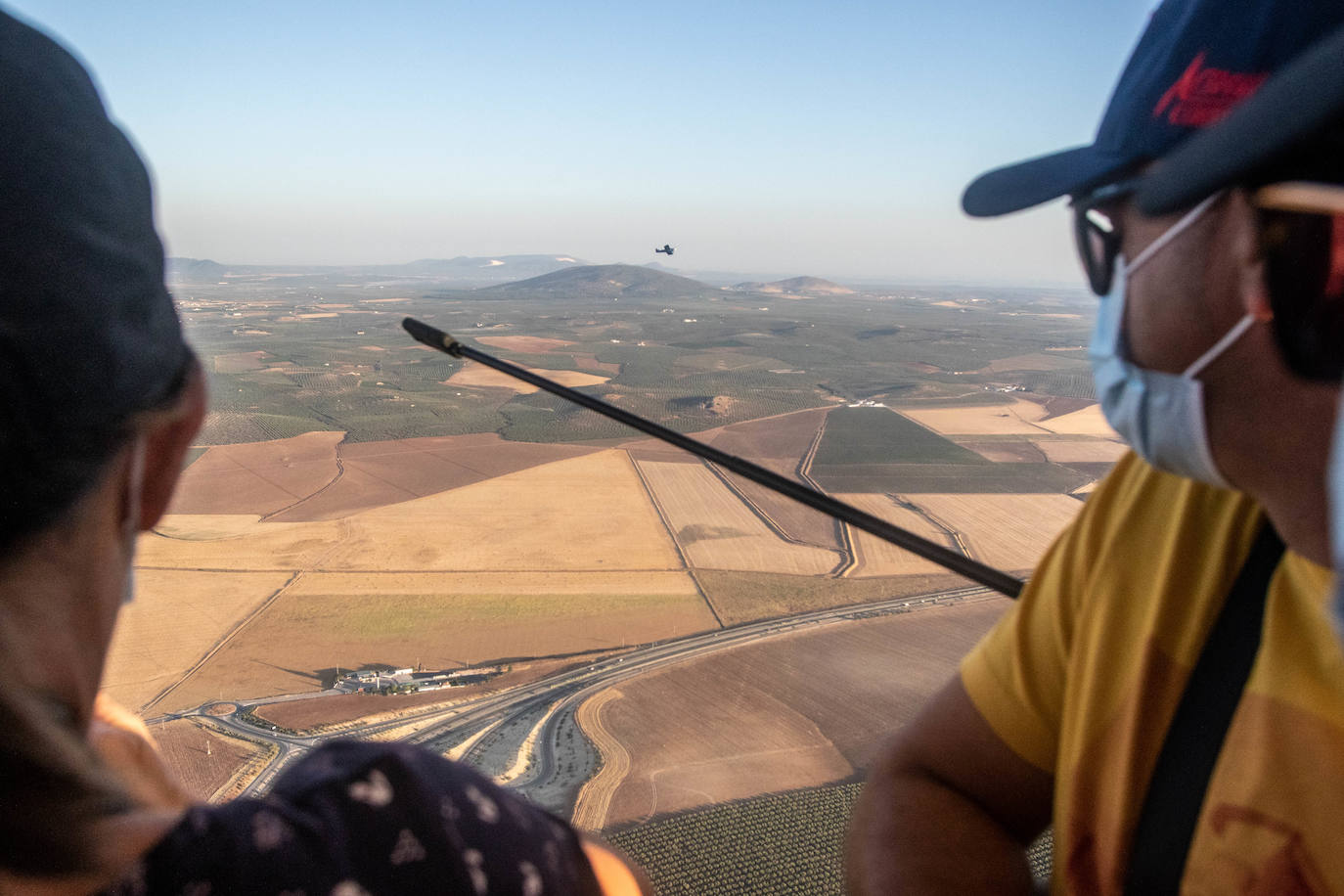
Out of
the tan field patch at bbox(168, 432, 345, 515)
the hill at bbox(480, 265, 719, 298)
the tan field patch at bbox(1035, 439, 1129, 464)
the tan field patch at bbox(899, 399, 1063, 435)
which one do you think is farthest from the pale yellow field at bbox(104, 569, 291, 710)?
the hill at bbox(480, 265, 719, 298)

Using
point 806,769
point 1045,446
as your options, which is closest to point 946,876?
point 806,769

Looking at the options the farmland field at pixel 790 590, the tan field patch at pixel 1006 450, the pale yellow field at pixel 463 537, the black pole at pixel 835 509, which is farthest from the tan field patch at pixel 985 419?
the black pole at pixel 835 509

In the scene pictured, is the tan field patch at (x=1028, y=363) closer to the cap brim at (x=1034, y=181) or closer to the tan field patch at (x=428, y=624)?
the tan field patch at (x=428, y=624)

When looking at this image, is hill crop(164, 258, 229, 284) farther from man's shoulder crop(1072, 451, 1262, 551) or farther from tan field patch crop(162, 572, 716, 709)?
tan field patch crop(162, 572, 716, 709)

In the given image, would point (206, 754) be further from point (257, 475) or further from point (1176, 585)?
point (257, 475)

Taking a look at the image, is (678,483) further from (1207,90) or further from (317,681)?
(1207,90)
